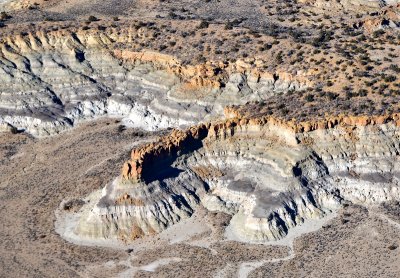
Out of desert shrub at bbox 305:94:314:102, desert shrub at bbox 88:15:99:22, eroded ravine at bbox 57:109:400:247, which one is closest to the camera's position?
eroded ravine at bbox 57:109:400:247

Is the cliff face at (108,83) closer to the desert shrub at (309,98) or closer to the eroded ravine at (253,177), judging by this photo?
the desert shrub at (309,98)

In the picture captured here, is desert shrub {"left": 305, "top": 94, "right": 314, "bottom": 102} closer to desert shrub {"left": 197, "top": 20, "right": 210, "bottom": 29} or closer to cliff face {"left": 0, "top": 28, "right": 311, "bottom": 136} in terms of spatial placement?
cliff face {"left": 0, "top": 28, "right": 311, "bottom": 136}

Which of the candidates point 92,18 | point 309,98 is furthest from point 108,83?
point 309,98

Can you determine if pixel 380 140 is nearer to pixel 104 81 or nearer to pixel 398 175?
pixel 398 175

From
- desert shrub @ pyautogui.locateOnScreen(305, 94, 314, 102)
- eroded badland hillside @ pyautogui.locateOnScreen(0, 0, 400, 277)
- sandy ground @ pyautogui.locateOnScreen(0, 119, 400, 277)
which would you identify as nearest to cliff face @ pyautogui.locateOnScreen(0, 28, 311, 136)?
eroded badland hillside @ pyautogui.locateOnScreen(0, 0, 400, 277)

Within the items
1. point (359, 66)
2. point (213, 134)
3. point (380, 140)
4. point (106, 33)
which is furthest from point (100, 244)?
point (106, 33)

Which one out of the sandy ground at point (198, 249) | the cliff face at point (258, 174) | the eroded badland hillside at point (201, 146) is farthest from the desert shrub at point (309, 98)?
the sandy ground at point (198, 249)
